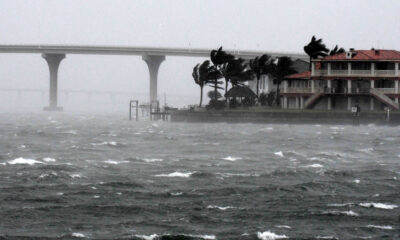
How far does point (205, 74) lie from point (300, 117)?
35.3m

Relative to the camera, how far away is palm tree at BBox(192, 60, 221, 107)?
16588 centimetres

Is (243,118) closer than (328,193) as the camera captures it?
No

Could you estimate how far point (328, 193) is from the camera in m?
42.7

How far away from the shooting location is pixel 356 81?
144 metres

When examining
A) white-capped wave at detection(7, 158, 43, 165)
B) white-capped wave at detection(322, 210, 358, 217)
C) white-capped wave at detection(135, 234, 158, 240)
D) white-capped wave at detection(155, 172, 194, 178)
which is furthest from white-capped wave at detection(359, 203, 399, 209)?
white-capped wave at detection(7, 158, 43, 165)

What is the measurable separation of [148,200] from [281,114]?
99.9 meters

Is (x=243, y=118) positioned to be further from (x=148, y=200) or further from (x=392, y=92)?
(x=148, y=200)

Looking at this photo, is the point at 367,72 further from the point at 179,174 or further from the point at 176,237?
the point at 176,237

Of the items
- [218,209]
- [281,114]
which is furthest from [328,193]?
[281,114]

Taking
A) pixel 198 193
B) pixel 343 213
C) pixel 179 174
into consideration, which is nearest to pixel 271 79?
pixel 179 174

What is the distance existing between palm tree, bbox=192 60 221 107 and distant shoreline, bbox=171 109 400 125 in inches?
629

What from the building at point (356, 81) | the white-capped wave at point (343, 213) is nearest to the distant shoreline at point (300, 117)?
the building at point (356, 81)

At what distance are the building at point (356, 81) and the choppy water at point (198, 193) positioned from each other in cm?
6974

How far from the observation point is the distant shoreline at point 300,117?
13150cm
